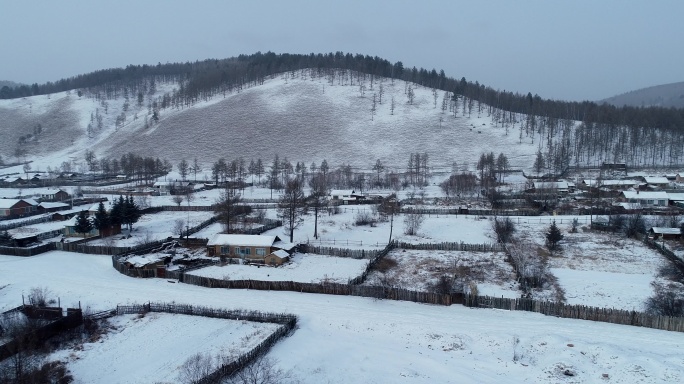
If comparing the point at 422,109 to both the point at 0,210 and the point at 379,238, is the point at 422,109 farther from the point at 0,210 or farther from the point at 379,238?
the point at 0,210

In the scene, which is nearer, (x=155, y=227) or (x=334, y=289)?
(x=334, y=289)

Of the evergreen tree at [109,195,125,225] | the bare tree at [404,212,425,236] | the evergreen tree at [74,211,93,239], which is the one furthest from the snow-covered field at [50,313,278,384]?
the bare tree at [404,212,425,236]

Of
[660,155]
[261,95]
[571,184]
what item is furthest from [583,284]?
[261,95]

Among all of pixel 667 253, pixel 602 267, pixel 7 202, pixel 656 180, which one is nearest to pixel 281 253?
pixel 602 267

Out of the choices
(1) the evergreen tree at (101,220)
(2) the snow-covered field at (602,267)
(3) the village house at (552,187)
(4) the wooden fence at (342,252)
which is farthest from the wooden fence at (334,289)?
(3) the village house at (552,187)

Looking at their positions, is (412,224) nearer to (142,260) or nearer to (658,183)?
(142,260)

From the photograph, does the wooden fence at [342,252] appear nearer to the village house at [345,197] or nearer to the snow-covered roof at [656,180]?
the village house at [345,197]

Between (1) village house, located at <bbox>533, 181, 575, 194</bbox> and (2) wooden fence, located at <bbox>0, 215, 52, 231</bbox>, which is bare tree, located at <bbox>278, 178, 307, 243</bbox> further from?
(1) village house, located at <bbox>533, 181, 575, 194</bbox>
